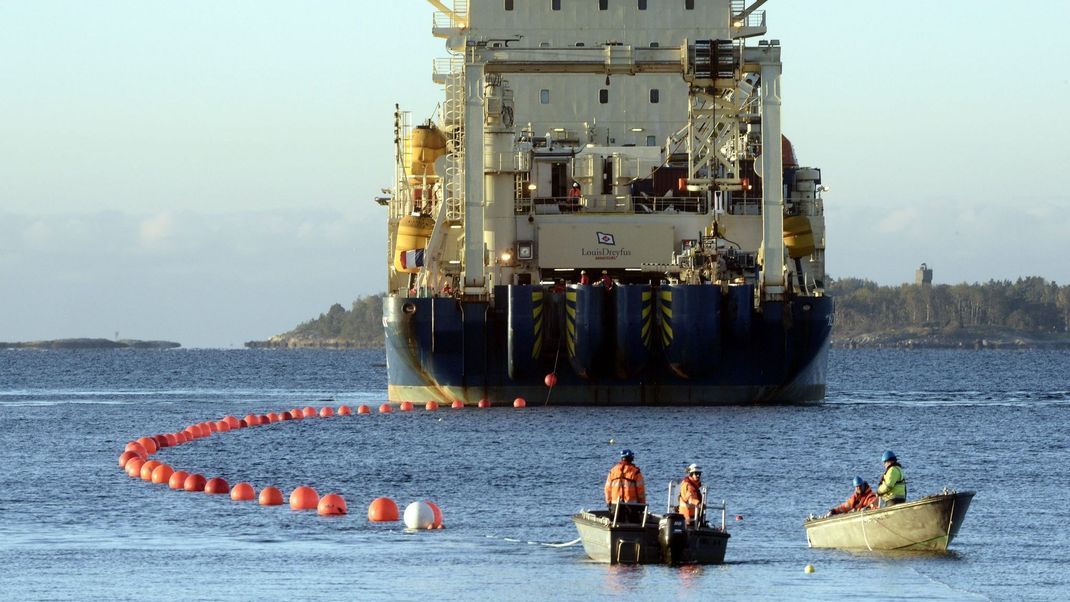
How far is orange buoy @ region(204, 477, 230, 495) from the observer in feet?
139

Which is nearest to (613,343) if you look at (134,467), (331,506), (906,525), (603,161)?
(603,161)

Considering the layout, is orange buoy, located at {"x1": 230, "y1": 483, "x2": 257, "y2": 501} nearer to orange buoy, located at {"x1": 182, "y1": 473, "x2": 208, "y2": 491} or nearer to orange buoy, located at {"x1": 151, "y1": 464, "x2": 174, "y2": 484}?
orange buoy, located at {"x1": 182, "y1": 473, "x2": 208, "y2": 491}

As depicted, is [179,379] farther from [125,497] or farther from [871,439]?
[125,497]

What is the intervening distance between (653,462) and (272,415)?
25599 millimetres

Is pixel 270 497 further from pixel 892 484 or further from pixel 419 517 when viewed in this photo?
pixel 892 484

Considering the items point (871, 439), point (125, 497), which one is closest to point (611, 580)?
point (125, 497)

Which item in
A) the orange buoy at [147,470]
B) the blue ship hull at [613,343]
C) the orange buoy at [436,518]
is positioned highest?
the blue ship hull at [613,343]

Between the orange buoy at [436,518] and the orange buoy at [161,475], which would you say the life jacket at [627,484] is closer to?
Result: the orange buoy at [436,518]

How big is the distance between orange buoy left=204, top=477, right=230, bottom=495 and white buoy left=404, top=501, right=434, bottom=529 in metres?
7.83

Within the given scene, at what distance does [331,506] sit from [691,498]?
10543mm

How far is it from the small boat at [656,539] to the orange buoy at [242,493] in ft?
41.8

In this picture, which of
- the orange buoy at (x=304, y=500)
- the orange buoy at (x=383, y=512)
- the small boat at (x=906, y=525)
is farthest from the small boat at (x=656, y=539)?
the orange buoy at (x=304, y=500)

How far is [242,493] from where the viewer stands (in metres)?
40.8

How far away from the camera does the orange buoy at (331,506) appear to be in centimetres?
3803
